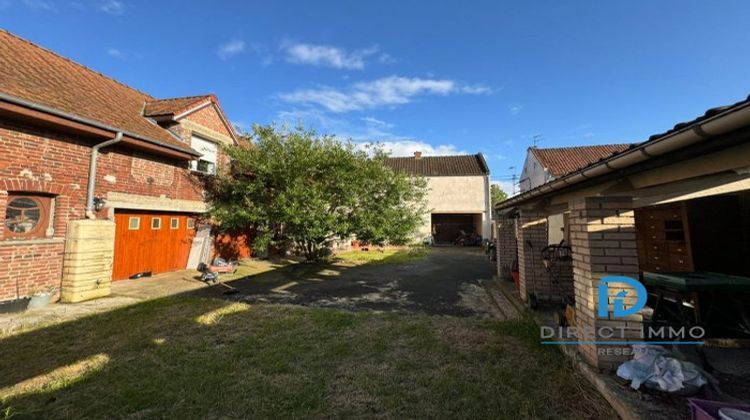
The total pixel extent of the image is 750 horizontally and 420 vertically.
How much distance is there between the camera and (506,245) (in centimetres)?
869

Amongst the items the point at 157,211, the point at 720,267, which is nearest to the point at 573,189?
the point at 720,267

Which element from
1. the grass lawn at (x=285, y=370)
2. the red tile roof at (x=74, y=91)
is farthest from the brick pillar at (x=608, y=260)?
the red tile roof at (x=74, y=91)

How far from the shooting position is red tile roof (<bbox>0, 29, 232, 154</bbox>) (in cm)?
623

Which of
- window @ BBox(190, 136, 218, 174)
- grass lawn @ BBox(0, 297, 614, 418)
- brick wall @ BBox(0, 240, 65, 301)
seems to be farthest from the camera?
window @ BBox(190, 136, 218, 174)

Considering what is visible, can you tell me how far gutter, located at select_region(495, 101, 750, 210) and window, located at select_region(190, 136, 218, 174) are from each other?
11113 millimetres

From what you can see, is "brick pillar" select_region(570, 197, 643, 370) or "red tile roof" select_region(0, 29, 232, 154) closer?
"brick pillar" select_region(570, 197, 643, 370)

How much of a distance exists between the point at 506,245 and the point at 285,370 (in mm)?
7087

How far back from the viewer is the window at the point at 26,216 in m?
5.84

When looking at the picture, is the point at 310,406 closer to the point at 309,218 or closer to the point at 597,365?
the point at 597,365

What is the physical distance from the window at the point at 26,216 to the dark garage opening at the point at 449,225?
22818mm

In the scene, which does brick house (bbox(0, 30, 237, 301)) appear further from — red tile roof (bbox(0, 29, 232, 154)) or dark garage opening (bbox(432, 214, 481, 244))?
dark garage opening (bbox(432, 214, 481, 244))

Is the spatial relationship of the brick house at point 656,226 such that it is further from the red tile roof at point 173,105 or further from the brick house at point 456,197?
the brick house at point 456,197

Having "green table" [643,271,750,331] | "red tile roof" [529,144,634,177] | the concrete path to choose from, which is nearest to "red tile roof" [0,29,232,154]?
the concrete path

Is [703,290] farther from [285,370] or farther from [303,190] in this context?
[303,190]
